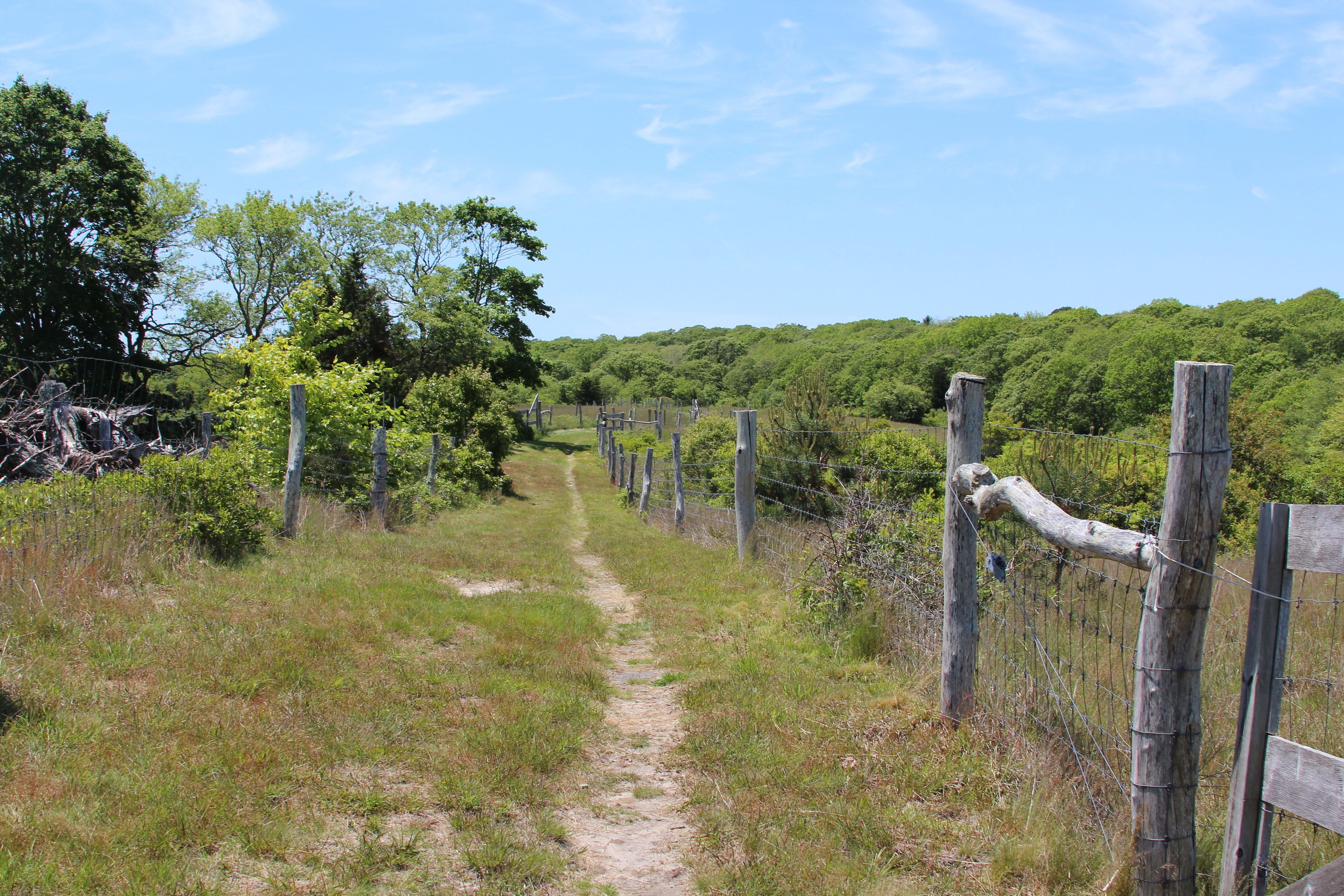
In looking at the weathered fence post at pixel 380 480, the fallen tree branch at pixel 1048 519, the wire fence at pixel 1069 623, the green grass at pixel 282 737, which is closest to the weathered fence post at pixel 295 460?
the weathered fence post at pixel 380 480

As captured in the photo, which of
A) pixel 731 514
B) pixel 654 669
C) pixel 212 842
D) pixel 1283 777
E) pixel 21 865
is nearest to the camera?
pixel 1283 777

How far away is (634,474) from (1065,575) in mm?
20473

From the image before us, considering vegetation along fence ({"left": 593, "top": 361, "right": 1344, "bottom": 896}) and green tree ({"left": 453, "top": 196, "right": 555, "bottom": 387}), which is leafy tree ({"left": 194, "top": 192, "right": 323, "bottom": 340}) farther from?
vegetation along fence ({"left": 593, "top": 361, "right": 1344, "bottom": 896})

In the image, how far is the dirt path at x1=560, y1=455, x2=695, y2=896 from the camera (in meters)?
3.52

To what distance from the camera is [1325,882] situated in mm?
2445

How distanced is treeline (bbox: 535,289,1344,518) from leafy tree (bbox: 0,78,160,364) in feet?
87.4

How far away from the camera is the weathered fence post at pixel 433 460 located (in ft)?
68.0

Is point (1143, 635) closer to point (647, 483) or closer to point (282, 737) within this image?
point (282, 737)

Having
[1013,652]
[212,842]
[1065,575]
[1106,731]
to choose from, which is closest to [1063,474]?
[1065,575]

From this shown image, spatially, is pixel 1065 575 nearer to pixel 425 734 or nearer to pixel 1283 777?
pixel 1283 777

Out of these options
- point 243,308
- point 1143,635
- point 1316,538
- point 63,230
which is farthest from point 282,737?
point 243,308

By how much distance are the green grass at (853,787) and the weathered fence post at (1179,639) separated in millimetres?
335

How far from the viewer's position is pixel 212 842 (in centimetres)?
338

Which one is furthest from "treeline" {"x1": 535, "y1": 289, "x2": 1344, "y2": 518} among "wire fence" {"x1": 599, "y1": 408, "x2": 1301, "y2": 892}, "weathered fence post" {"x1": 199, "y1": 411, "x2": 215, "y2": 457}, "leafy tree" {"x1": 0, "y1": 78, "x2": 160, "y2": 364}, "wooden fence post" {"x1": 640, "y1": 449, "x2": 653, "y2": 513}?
"leafy tree" {"x1": 0, "y1": 78, "x2": 160, "y2": 364}
